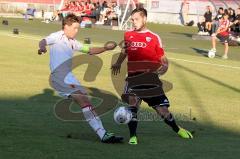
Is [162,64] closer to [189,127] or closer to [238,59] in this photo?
[189,127]

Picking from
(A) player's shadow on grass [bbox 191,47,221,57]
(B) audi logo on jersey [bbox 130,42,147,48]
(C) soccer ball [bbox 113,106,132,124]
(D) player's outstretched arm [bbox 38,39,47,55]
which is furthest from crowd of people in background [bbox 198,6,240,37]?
(D) player's outstretched arm [bbox 38,39,47,55]

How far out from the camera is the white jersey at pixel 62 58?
365 inches

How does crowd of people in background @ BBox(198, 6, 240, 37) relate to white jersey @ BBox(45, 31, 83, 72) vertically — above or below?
below

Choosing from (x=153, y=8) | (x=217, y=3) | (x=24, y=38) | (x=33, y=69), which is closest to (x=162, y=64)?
(x=33, y=69)

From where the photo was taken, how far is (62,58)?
9.27 metres

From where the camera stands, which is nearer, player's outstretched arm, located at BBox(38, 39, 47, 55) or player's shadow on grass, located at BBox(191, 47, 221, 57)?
player's outstretched arm, located at BBox(38, 39, 47, 55)

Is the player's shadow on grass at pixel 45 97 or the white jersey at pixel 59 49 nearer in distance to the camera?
the white jersey at pixel 59 49

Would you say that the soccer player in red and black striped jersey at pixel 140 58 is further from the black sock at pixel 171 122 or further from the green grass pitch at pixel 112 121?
the green grass pitch at pixel 112 121

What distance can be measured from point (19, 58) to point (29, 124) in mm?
11791

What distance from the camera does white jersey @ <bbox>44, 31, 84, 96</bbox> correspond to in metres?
9.28

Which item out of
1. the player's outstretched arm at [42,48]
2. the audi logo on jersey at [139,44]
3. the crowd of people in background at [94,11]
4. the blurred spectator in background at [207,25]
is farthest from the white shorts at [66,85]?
the crowd of people in background at [94,11]

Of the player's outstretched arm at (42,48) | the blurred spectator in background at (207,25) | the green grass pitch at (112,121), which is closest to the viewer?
the green grass pitch at (112,121)

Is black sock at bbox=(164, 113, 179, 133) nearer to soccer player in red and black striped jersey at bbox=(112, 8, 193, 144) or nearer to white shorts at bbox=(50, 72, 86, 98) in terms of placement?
soccer player in red and black striped jersey at bbox=(112, 8, 193, 144)

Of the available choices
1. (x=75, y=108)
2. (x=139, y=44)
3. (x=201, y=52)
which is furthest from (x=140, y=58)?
(x=201, y=52)
